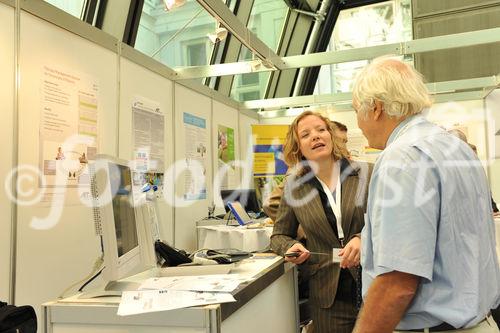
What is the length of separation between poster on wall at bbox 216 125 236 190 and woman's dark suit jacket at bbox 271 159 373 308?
275 cm

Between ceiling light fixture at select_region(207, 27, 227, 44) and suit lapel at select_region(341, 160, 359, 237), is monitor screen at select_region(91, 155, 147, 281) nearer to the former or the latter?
suit lapel at select_region(341, 160, 359, 237)

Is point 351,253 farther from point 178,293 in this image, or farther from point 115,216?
point 115,216

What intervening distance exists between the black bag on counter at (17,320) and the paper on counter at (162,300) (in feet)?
0.95

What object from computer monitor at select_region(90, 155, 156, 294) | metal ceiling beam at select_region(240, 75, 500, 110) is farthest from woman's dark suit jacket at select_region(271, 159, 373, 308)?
metal ceiling beam at select_region(240, 75, 500, 110)

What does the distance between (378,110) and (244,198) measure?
3.49 meters

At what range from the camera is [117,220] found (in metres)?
1.42

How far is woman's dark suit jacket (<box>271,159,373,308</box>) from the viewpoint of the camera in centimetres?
192

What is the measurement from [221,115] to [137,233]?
331 centimetres

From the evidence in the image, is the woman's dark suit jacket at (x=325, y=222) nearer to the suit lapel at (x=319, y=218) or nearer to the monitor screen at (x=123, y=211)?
the suit lapel at (x=319, y=218)

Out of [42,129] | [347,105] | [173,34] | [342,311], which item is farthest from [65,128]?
[347,105]

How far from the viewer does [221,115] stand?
4859mm

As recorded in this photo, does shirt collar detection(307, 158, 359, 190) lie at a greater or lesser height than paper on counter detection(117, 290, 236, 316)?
greater

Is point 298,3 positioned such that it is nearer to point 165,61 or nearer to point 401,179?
point 165,61

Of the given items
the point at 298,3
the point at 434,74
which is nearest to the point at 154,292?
Result: the point at 434,74
